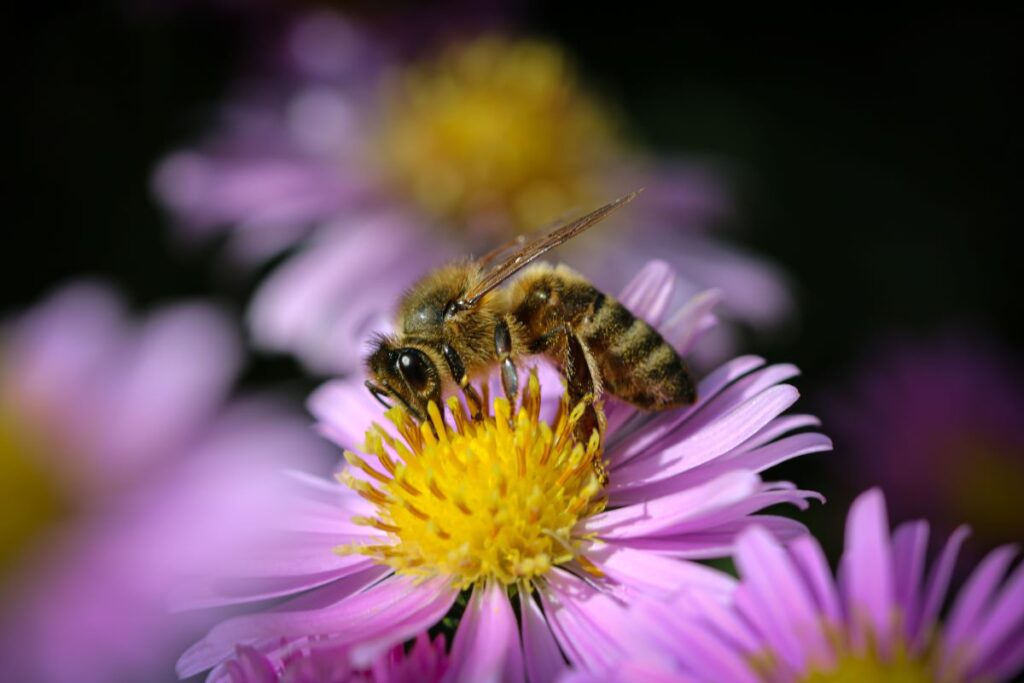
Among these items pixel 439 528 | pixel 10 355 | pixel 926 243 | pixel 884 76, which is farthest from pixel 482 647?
pixel 884 76

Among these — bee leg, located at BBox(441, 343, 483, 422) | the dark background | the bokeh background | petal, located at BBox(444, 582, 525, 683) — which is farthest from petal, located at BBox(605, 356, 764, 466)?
the dark background

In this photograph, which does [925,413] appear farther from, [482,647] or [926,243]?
[482,647]

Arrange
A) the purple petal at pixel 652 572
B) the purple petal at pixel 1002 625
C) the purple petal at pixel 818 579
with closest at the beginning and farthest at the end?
the purple petal at pixel 1002 625 → the purple petal at pixel 818 579 → the purple petal at pixel 652 572

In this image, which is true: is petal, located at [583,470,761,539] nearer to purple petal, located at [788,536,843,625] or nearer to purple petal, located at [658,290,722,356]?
purple petal, located at [788,536,843,625]

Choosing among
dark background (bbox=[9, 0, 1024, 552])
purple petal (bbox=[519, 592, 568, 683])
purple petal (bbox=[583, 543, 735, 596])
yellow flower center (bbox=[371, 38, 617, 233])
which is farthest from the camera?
dark background (bbox=[9, 0, 1024, 552])

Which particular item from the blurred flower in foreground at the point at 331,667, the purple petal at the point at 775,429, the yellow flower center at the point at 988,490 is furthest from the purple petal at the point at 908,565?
the yellow flower center at the point at 988,490

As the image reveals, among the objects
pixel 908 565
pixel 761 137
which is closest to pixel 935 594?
pixel 908 565

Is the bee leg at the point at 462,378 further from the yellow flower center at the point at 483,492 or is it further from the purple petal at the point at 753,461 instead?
the purple petal at the point at 753,461
